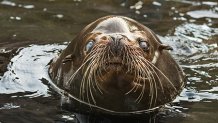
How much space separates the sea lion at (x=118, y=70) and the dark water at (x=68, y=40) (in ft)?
0.65

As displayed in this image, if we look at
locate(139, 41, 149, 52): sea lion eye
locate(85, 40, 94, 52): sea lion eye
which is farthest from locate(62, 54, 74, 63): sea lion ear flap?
locate(139, 41, 149, 52): sea lion eye

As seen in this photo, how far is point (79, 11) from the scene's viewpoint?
9477 mm

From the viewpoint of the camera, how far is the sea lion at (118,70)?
5.00 metres

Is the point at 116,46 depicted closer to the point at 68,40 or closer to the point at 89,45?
the point at 89,45

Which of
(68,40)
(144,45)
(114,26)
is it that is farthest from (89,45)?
(68,40)

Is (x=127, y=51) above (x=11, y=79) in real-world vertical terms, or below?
above

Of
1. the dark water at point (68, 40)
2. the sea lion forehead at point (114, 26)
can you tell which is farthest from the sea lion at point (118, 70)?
the dark water at point (68, 40)

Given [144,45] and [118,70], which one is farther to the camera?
[144,45]

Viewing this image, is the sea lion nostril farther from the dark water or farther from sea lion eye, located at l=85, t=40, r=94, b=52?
the dark water

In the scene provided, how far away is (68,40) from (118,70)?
2.97 metres

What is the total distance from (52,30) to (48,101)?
266 cm

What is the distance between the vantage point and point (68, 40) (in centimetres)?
786

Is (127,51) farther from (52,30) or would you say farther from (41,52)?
(52,30)

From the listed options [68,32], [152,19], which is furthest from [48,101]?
[152,19]
